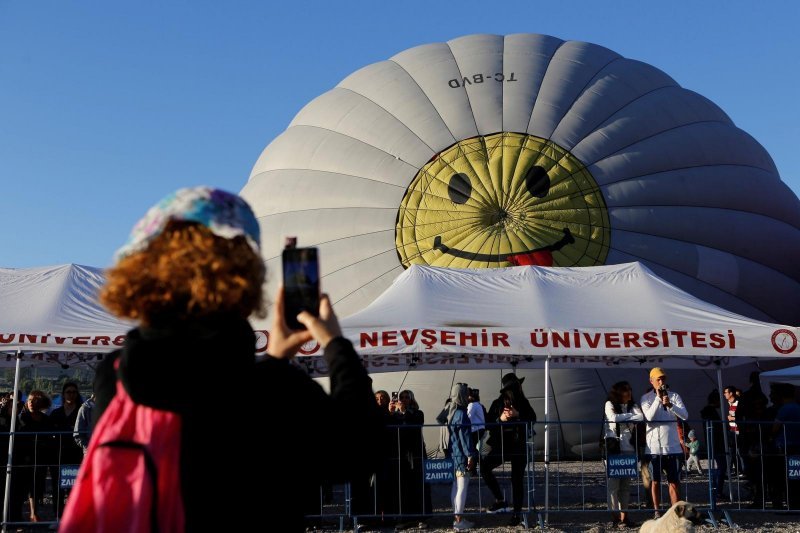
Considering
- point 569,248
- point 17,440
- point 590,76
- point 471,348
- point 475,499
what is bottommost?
point 475,499

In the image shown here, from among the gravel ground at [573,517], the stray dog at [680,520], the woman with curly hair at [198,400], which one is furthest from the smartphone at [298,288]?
the gravel ground at [573,517]

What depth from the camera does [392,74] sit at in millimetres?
17797

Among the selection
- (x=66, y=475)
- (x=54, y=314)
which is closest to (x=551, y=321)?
(x=66, y=475)

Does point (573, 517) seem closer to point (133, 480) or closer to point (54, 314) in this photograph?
point (54, 314)

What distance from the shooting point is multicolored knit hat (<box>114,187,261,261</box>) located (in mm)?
1704

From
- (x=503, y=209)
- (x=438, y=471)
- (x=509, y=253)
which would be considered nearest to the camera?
(x=438, y=471)

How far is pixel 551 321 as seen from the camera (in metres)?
9.84

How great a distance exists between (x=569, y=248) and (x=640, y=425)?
6.28 meters

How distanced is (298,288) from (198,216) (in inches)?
9.9

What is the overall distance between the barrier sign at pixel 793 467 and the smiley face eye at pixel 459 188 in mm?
7697

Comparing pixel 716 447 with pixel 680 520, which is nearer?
pixel 680 520

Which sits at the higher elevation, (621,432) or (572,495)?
(621,432)

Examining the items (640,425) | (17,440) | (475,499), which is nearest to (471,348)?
(640,425)

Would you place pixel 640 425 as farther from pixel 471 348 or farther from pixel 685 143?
pixel 685 143
